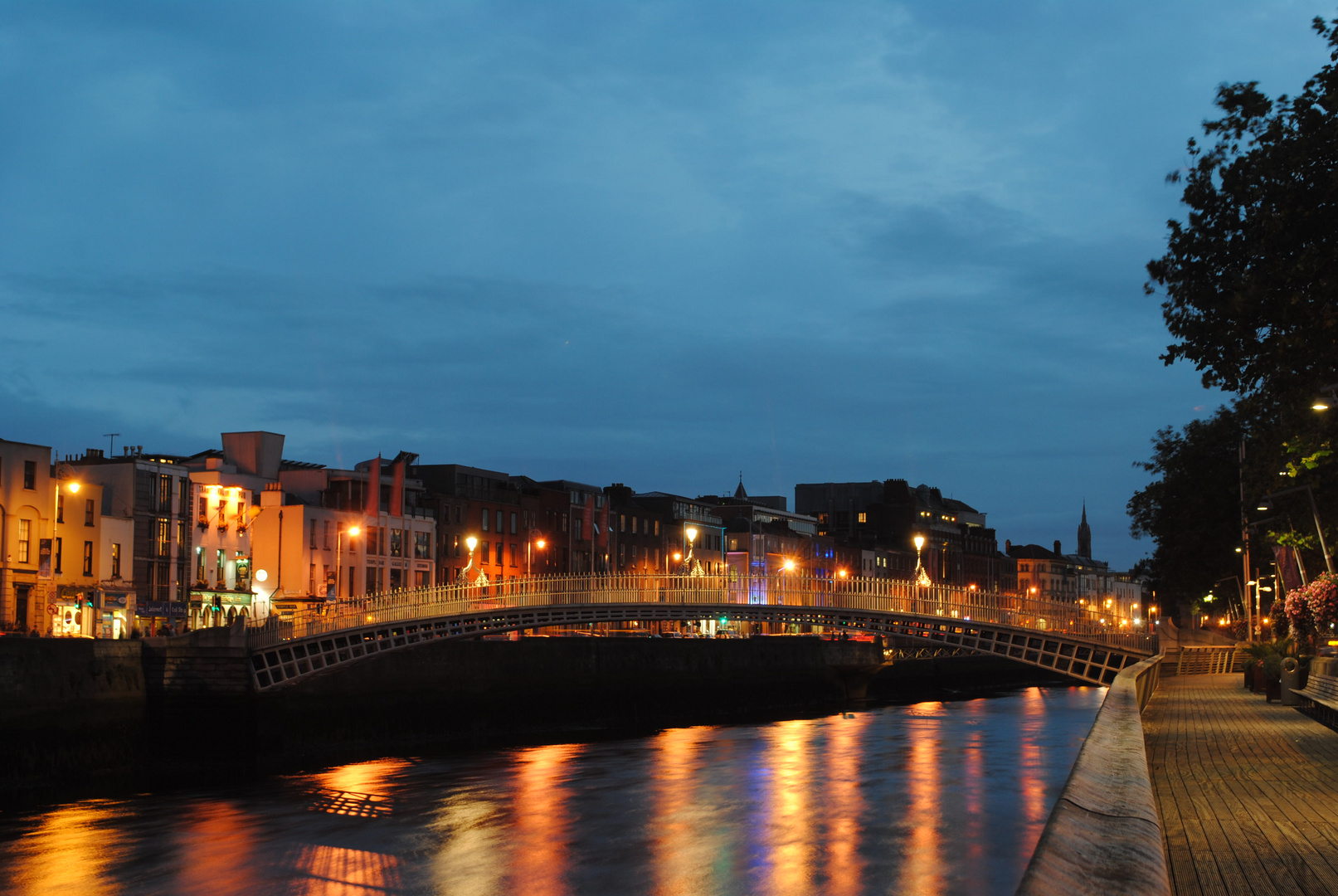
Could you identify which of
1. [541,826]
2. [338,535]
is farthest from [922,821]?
[338,535]

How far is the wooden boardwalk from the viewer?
9.74 meters

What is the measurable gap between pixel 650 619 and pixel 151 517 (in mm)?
27048

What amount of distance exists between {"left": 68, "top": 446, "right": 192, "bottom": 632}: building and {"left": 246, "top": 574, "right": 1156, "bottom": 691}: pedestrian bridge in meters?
12.9

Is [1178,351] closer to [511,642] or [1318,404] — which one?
[1318,404]

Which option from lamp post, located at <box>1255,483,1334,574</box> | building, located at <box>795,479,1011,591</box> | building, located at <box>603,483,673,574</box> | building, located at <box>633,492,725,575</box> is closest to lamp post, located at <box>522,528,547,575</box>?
building, located at <box>603,483,673,574</box>

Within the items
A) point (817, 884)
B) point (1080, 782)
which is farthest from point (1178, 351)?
point (1080, 782)

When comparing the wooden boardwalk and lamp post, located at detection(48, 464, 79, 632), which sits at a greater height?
lamp post, located at detection(48, 464, 79, 632)

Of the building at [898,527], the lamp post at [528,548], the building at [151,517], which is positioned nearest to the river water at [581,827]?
the building at [151,517]

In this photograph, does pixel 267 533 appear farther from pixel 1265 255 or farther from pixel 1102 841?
pixel 1102 841

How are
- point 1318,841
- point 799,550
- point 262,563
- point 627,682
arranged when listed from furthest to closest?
point 799,550
point 262,563
point 627,682
point 1318,841

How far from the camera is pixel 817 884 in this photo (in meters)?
22.2

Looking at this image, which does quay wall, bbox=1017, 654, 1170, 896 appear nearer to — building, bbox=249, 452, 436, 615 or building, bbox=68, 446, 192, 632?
building, bbox=68, 446, 192, 632

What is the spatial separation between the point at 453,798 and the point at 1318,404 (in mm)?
22234

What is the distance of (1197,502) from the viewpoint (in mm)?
66750
